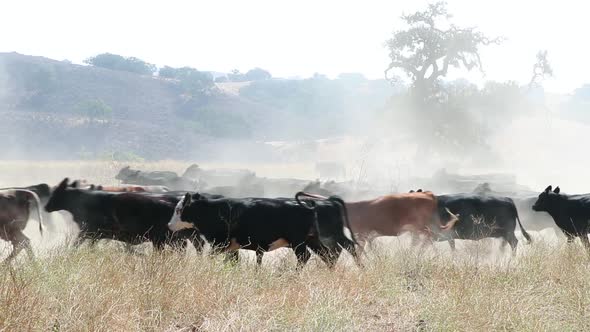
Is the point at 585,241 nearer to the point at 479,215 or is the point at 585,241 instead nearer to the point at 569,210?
the point at 569,210

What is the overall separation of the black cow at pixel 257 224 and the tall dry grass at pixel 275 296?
126 centimetres

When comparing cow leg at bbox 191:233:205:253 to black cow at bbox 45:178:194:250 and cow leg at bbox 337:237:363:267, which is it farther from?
cow leg at bbox 337:237:363:267

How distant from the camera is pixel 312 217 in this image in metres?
9.61

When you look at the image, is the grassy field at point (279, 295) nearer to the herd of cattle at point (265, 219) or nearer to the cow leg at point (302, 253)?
the cow leg at point (302, 253)

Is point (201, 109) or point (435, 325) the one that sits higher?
point (435, 325)

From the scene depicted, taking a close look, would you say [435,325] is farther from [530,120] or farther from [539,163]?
[530,120]

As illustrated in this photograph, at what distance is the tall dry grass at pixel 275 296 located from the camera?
223 inches

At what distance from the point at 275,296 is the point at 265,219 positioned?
303 centimetres

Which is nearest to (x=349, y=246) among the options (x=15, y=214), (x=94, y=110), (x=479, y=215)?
(x=479, y=215)

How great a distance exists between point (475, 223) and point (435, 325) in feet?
20.9

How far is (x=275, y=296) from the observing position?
21.4 ft

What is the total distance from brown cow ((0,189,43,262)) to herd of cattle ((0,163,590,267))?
0.5 inches

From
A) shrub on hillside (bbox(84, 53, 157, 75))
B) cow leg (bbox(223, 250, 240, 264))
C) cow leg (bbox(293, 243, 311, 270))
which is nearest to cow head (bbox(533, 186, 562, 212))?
cow leg (bbox(293, 243, 311, 270))

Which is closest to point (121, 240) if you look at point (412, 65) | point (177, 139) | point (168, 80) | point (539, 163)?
point (412, 65)
